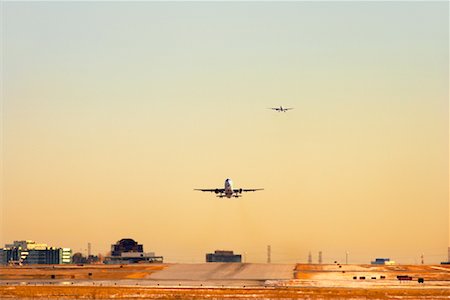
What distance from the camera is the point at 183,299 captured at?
17438 centimetres

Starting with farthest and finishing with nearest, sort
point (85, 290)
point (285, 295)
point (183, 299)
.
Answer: point (85, 290), point (285, 295), point (183, 299)

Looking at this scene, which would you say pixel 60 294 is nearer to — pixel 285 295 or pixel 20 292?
pixel 20 292

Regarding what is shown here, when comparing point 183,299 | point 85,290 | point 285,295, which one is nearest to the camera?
point 183,299

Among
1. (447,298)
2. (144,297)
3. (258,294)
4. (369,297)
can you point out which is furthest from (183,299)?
(447,298)

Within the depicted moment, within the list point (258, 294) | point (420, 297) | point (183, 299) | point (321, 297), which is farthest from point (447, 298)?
point (183, 299)

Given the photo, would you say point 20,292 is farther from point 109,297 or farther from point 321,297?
point 321,297

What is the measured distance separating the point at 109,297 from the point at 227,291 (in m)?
30.7

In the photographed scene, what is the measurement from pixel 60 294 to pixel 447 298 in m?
78.2

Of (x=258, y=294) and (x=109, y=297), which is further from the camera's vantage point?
(x=258, y=294)

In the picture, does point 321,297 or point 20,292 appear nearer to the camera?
point 321,297

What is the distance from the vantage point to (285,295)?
186750 millimetres

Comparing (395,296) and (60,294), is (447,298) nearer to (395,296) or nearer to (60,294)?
(395,296)

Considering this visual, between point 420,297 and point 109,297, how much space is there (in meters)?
62.1

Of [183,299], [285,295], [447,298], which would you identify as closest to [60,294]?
[183,299]
